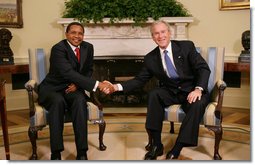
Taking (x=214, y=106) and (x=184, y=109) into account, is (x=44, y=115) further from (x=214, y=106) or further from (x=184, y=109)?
(x=214, y=106)

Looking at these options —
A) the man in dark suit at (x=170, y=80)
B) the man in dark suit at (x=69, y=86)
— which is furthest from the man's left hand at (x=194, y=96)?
the man in dark suit at (x=69, y=86)

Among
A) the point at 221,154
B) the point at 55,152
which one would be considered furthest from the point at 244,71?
the point at 55,152

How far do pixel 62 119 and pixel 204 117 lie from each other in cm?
78

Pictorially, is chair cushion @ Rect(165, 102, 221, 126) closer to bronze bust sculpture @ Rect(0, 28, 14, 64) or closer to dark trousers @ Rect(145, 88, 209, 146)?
dark trousers @ Rect(145, 88, 209, 146)

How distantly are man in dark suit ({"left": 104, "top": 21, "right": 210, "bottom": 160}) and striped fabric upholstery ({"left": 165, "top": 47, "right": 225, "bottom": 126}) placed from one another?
0.04m

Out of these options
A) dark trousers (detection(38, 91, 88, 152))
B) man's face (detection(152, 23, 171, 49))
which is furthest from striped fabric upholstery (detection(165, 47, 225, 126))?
dark trousers (detection(38, 91, 88, 152))

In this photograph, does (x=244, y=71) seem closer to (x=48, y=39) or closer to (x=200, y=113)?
(x=200, y=113)

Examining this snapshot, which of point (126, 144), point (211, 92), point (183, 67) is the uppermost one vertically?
point (183, 67)

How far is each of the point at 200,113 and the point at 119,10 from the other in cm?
145

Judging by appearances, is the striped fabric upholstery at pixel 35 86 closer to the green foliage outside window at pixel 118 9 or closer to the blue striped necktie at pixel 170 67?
the blue striped necktie at pixel 170 67

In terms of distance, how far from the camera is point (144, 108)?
2971 millimetres

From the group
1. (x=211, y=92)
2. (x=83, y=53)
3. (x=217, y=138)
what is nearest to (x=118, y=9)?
(x=83, y=53)

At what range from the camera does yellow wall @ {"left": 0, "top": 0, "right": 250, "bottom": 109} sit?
2873mm

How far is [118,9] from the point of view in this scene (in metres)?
2.86
